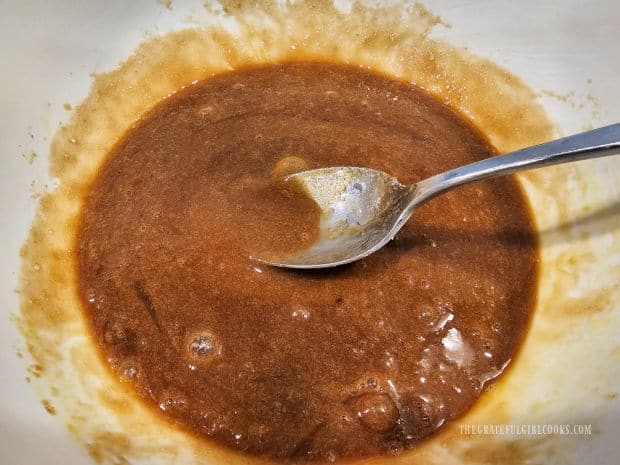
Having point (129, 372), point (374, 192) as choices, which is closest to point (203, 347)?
point (129, 372)

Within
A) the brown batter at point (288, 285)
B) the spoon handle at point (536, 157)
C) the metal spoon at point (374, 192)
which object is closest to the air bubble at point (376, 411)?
the brown batter at point (288, 285)

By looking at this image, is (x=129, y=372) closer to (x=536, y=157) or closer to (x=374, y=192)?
(x=374, y=192)

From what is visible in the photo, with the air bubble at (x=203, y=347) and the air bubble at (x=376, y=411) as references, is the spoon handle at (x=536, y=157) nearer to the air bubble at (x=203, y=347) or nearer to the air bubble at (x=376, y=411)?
the air bubble at (x=376, y=411)

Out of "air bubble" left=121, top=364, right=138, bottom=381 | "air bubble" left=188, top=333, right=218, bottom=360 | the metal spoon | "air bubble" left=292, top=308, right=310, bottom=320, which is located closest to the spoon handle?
the metal spoon

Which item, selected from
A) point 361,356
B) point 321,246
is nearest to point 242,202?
point 321,246

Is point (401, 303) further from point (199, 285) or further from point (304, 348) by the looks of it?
point (199, 285)

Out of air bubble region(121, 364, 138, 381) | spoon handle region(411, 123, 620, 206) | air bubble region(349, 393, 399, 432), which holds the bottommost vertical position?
air bubble region(349, 393, 399, 432)

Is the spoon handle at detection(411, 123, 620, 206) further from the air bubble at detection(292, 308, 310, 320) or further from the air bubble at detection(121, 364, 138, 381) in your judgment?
the air bubble at detection(121, 364, 138, 381)
